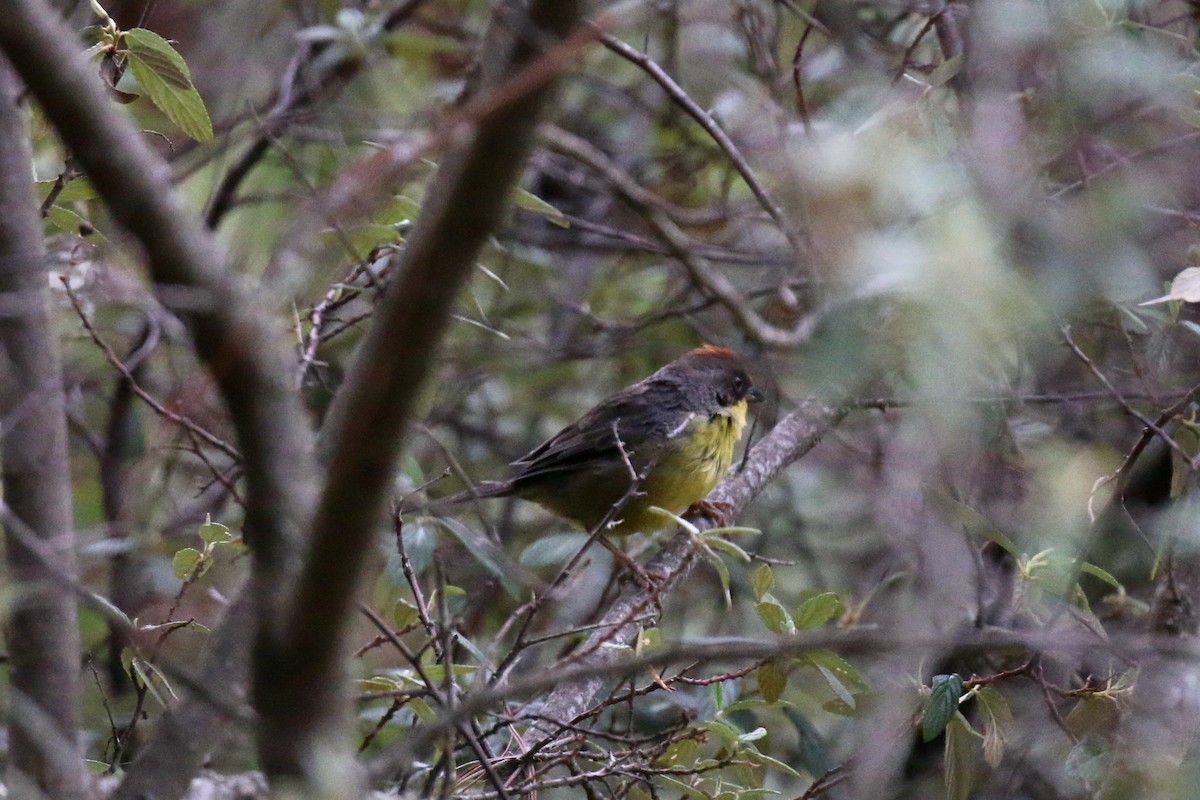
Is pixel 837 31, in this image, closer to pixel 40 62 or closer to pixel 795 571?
pixel 795 571

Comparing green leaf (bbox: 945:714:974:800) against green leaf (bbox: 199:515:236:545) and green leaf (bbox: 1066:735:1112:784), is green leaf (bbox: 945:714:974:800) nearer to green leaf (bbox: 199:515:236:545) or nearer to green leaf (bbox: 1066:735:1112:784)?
green leaf (bbox: 1066:735:1112:784)

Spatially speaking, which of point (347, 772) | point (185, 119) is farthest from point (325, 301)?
point (347, 772)

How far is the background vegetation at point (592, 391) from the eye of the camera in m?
1.56

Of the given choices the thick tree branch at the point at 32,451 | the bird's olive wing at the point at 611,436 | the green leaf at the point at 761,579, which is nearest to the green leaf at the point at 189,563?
the thick tree branch at the point at 32,451

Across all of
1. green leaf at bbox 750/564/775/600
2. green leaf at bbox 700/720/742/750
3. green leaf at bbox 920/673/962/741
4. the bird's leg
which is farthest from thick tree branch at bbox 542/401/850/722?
green leaf at bbox 920/673/962/741

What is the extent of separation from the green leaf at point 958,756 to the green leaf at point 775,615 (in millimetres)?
536

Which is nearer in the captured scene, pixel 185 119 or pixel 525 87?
pixel 525 87

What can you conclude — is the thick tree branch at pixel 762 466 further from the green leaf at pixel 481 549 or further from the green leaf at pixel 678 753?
the green leaf at pixel 678 753

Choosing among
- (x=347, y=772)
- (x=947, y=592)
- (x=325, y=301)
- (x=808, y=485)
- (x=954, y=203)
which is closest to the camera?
Answer: (x=347, y=772)

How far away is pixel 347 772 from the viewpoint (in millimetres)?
1529

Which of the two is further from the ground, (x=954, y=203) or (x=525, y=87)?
(x=525, y=87)

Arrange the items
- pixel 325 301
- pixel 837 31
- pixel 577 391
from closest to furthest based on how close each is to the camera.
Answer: pixel 325 301, pixel 837 31, pixel 577 391

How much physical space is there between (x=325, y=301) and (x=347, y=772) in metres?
2.37

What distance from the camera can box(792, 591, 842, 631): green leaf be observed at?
3148mm
